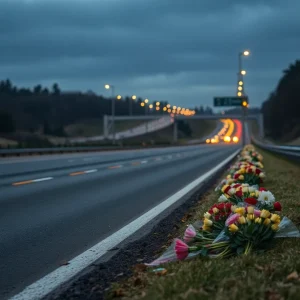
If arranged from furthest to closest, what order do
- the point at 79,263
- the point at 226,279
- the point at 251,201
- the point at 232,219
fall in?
the point at 79,263 → the point at 251,201 → the point at 232,219 → the point at 226,279

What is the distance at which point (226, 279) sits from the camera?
5547mm

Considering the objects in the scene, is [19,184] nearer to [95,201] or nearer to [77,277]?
[95,201]

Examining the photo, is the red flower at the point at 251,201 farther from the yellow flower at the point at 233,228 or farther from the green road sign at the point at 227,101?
the green road sign at the point at 227,101

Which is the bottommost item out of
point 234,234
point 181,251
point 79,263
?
point 79,263

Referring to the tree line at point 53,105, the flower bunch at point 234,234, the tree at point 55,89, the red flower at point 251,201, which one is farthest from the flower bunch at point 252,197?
the tree at point 55,89

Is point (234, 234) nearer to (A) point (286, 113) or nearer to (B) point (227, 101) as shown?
(B) point (227, 101)

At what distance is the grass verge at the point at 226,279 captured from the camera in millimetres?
5102

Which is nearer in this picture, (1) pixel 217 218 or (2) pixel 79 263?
(1) pixel 217 218

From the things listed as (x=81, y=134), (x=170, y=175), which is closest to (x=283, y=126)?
(x=81, y=134)

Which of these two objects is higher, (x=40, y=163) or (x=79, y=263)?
(x=79, y=263)

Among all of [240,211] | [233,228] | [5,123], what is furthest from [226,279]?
[5,123]

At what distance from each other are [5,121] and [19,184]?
6541 centimetres

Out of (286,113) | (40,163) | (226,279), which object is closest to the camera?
(226,279)

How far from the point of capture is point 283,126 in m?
113
